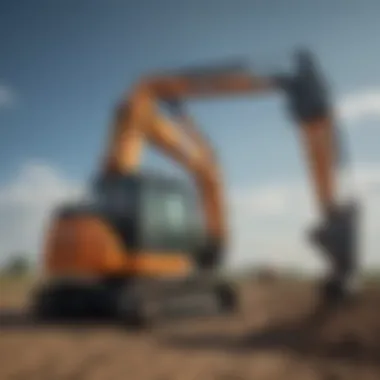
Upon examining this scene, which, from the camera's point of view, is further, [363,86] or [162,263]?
[162,263]

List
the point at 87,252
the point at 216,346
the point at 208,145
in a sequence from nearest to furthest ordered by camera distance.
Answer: the point at 216,346, the point at 87,252, the point at 208,145

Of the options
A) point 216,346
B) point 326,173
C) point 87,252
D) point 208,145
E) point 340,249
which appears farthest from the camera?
point 208,145

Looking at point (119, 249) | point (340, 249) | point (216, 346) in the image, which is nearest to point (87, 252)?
point (119, 249)

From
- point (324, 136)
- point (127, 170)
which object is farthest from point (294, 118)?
point (127, 170)

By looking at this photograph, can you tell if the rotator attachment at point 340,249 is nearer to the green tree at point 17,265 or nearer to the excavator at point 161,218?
the excavator at point 161,218

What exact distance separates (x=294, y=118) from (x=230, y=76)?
0.50m

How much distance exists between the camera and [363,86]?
14.1 ft

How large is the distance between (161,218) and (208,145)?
0.62 metres

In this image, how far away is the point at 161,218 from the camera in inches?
204

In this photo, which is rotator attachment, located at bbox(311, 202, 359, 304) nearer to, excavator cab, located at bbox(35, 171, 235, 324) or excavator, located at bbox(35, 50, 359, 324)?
excavator, located at bbox(35, 50, 359, 324)

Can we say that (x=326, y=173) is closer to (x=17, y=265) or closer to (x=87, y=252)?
(x=87, y=252)

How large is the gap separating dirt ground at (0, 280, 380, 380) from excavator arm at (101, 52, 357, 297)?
37cm

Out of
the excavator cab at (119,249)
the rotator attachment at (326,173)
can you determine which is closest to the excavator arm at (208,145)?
the rotator attachment at (326,173)

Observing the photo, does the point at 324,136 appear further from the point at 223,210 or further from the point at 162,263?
the point at 162,263
